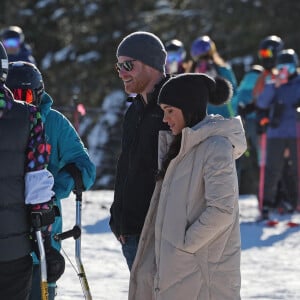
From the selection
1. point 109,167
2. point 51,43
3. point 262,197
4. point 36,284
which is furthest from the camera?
point 51,43

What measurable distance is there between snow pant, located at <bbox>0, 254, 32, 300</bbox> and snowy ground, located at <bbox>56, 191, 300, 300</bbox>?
2997 mm

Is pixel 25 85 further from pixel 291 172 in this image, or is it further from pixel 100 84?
pixel 100 84

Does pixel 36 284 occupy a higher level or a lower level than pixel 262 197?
higher

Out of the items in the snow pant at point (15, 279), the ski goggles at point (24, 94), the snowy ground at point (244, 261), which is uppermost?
the ski goggles at point (24, 94)

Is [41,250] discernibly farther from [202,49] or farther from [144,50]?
[202,49]

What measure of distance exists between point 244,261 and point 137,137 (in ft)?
13.6

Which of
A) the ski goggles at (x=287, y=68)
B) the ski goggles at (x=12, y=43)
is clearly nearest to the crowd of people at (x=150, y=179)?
the ski goggles at (x=287, y=68)

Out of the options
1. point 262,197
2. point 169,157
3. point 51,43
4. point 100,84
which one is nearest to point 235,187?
point 169,157

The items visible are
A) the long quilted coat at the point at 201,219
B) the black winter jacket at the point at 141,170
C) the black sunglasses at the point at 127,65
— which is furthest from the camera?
the black sunglasses at the point at 127,65

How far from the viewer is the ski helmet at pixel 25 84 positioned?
5.27 metres

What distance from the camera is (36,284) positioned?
518 centimetres

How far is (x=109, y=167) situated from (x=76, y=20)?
14308 millimetres

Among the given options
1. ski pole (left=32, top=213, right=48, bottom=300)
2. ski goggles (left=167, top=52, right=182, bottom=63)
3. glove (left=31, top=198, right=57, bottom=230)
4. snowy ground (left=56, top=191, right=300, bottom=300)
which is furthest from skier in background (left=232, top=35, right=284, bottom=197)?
glove (left=31, top=198, right=57, bottom=230)

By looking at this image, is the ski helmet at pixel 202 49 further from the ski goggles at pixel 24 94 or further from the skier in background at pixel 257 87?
the ski goggles at pixel 24 94
